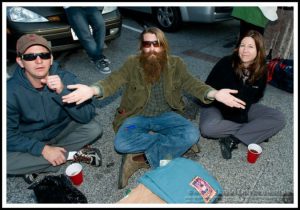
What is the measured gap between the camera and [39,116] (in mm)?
2760

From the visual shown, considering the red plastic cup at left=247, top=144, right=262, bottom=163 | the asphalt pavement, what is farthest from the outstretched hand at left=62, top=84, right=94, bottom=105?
the red plastic cup at left=247, top=144, right=262, bottom=163

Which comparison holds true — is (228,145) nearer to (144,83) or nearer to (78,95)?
(144,83)

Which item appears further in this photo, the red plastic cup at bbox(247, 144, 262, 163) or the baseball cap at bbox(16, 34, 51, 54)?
the red plastic cup at bbox(247, 144, 262, 163)

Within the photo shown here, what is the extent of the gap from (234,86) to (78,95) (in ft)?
5.91

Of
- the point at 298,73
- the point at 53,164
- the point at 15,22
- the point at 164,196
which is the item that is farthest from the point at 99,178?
the point at 15,22

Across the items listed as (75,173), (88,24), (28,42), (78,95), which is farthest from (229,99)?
(88,24)

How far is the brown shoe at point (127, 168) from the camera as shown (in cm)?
285

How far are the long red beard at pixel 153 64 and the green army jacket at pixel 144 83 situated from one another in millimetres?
58

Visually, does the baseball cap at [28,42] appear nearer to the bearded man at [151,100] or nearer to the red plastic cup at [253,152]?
the bearded man at [151,100]

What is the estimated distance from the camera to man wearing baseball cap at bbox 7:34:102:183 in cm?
258

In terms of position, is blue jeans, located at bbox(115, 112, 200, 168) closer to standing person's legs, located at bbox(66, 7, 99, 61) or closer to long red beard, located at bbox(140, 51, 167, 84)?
long red beard, located at bbox(140, 51, 167, 84)

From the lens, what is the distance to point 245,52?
3096mm

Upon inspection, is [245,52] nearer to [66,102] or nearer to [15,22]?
[66,102]

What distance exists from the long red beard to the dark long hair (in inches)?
35.2
